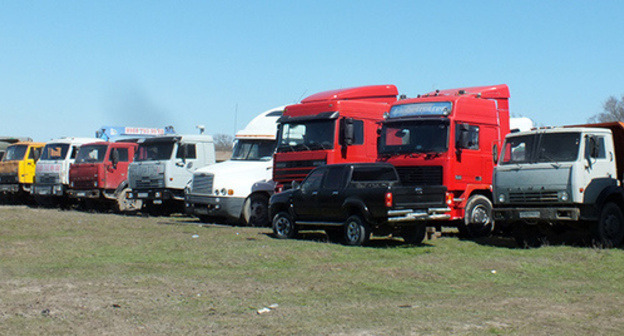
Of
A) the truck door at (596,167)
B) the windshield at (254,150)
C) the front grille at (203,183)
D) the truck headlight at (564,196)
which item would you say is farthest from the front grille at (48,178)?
the truck door at (596,167)

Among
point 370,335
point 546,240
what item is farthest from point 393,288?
point 546,240

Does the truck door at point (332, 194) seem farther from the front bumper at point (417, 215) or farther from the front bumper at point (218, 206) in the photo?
the front bumper at point (218, 206)

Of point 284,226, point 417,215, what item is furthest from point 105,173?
point 417,215

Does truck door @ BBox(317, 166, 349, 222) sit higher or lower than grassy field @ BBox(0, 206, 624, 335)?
higher

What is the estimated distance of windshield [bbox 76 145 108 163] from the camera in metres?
28.5

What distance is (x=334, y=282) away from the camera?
11.5 meters

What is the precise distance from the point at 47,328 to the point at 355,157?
11.8m

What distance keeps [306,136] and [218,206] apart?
3797 mm

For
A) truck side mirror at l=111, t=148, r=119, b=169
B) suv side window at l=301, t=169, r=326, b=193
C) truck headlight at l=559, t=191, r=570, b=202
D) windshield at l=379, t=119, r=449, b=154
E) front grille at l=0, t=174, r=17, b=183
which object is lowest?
front grille at l=0, t=174, r=17, b=183

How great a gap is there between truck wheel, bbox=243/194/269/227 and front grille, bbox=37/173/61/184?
1195cm

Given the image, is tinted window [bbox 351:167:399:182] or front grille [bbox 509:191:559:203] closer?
front grille [bbox 509:191:559:203]

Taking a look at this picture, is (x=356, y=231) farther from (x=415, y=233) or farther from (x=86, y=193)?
(x=86, y=193)

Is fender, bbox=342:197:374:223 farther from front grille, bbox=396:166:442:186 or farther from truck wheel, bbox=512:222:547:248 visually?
truck wheel, bbox=512:222:547:248

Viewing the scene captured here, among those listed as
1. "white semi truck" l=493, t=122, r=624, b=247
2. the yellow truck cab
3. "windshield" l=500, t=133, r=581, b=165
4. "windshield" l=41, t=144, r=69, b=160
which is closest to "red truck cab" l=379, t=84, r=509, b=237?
"windshield" l=500, t=133, r=581, b=165
